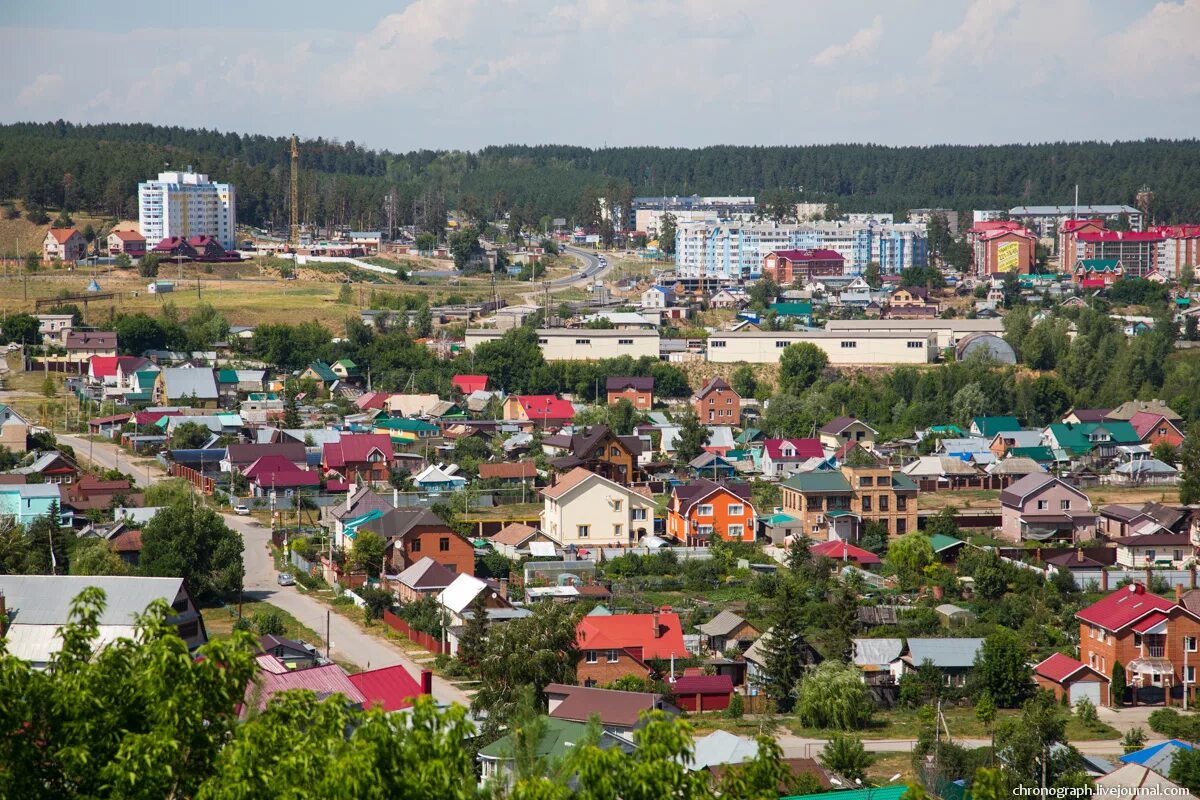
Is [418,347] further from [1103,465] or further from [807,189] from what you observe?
[807,189]

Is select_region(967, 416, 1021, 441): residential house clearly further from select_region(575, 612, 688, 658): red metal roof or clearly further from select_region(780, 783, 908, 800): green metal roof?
select_region(780, 783, 908, 800): green metal roof

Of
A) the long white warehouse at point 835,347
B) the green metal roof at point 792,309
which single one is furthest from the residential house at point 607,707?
the green metal roof at point 792,309

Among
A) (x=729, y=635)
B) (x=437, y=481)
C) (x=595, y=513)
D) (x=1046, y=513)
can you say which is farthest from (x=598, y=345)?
(x=729, y=635)

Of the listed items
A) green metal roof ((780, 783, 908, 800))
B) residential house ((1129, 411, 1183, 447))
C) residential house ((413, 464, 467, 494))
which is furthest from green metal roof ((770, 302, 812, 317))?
green metal roof ((780, 783, 908, 800))

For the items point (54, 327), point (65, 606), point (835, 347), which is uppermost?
point (54, 327)

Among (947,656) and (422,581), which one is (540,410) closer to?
(422,581)

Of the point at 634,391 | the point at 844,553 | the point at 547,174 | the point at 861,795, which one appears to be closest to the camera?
the point at 861,795
